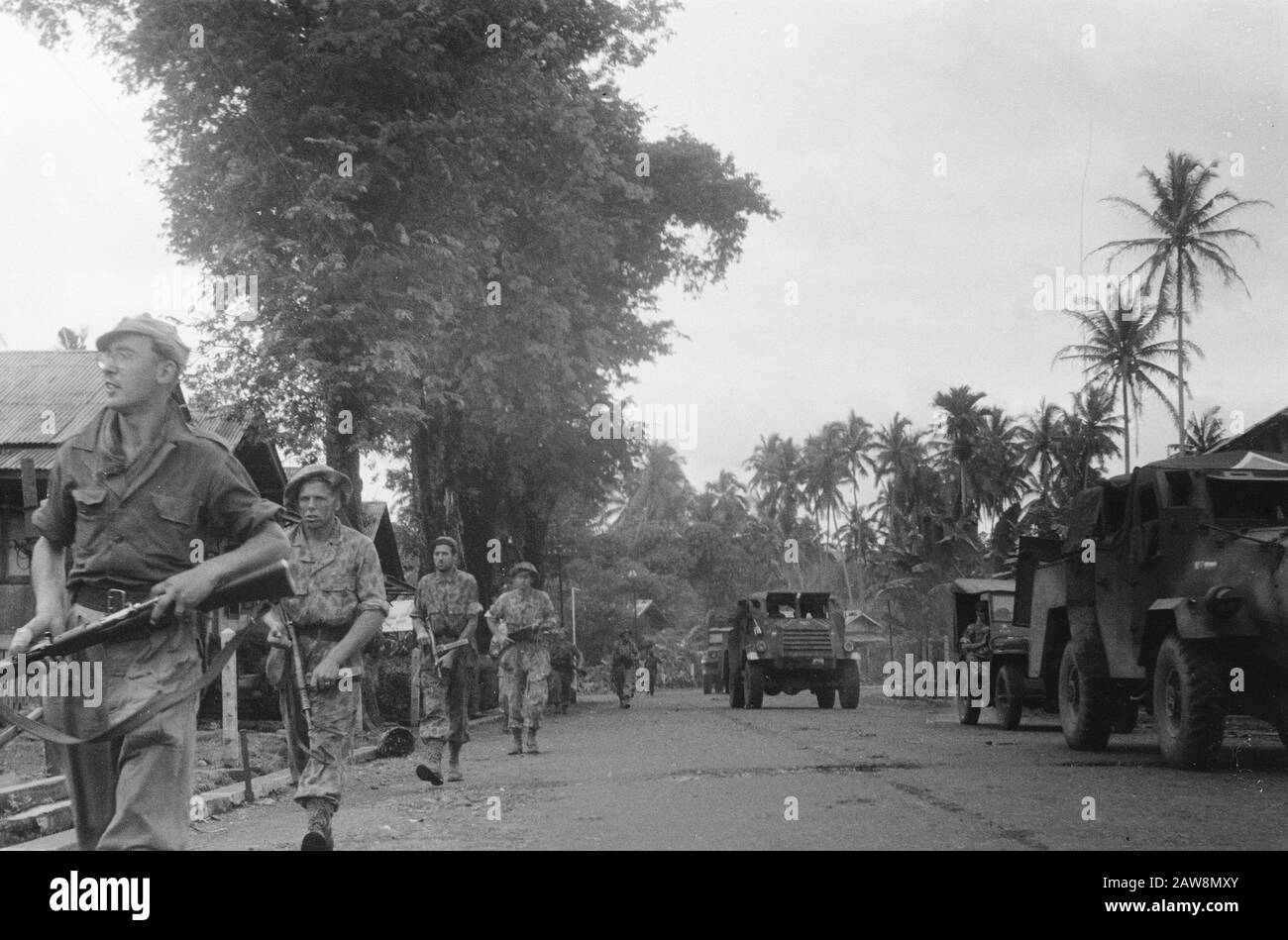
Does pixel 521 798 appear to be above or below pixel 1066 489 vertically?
below

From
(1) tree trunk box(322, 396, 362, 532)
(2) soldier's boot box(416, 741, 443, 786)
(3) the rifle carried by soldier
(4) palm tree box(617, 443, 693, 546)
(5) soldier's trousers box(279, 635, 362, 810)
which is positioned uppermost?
(4) palm tree box(617, 443, 693, 546)

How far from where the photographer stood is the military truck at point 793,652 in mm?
27766

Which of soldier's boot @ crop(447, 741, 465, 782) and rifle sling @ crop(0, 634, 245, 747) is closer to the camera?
rifle sling @ crop(0, 634, 245, 747)

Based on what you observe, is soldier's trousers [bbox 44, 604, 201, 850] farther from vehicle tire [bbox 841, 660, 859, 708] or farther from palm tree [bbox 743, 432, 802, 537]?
palm tree [bbox 743, 432, 802, 537]

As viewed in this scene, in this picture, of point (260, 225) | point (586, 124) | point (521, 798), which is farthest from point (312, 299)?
point (521, 798)

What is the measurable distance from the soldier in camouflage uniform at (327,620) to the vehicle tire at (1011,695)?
1325 cm

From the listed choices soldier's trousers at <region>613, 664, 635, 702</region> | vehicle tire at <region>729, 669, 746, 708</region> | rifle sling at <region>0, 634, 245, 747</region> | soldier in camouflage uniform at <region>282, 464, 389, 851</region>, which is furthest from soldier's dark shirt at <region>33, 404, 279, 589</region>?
soldier's trousers at <region>613, 664, 635, 702</region>

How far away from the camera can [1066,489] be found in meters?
61.1

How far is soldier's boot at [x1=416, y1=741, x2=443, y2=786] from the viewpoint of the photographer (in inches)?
440

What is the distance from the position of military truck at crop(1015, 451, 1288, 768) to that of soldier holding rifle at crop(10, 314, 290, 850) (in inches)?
356

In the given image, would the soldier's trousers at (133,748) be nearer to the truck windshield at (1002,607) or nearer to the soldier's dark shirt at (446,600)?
the soldier's dark shirt at (446,600)

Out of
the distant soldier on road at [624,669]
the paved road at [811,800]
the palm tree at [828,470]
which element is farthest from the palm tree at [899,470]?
the paved road at [811,800]

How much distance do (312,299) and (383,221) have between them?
1972mm
